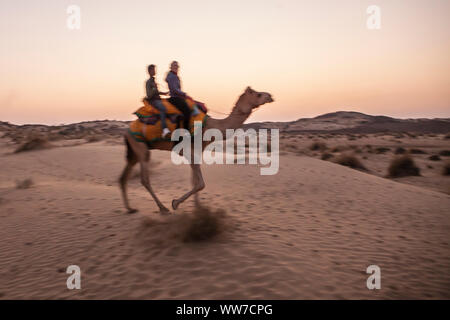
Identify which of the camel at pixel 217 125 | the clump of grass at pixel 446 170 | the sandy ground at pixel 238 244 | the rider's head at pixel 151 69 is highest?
Answer: the rider's head at pixel 151 69

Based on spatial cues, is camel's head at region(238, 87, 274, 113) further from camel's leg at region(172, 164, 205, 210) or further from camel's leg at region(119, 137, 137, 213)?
camel's leg at region(119, 137, 137, 213)

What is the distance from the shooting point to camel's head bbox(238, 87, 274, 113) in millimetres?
6582

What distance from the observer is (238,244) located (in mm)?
4996

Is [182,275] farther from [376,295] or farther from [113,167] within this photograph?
[113,167]

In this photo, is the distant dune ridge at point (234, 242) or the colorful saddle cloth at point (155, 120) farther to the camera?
the colorful saddle cloth at point (155, 120)

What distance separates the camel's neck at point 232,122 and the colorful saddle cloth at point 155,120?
25cm

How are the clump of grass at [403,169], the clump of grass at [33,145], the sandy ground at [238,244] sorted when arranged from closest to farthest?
the sandy ground at [238,244], the clump of grass at [403,169], the clump of grass at [33,145]

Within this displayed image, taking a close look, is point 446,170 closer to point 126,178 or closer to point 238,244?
point 238,244

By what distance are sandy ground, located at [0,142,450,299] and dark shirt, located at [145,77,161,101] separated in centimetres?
271

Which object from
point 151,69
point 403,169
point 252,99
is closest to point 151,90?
point 151,69

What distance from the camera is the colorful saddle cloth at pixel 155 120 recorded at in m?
6.47

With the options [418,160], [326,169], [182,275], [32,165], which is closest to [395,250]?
[182,275]

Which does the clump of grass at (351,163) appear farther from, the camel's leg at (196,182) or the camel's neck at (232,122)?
the camel's leg at (196,182)

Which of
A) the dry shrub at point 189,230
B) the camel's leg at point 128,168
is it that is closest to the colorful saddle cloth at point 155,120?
the camel's leg at point 128,168
